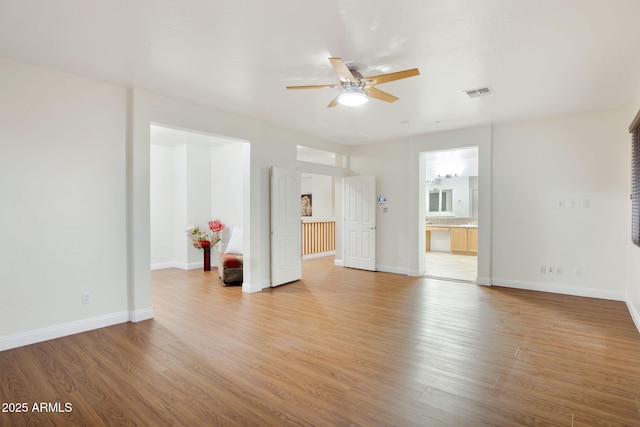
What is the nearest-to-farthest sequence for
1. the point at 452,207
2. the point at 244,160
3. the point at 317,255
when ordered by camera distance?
the point at 244,160
the point at 317,255
the point at 452,207

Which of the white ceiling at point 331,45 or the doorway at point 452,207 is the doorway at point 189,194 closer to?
the white ceiling at point 331,45

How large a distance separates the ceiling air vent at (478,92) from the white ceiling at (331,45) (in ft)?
0.36

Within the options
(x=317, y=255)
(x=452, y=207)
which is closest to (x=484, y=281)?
(x=317, y=255)

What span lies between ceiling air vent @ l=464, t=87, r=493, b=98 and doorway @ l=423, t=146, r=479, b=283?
4.95 meters

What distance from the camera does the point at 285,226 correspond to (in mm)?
5844

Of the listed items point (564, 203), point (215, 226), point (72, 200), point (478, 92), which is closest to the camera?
point (72, 200)

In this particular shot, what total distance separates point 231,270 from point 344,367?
3.53 meters

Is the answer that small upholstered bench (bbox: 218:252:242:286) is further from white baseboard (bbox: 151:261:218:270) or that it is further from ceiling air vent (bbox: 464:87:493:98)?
ceiling air vent (bbox: 464:87:493:98)

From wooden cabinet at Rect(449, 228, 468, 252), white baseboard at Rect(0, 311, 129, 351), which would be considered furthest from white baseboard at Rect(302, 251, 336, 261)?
white baseboard at Rect(0, 311, 129, 351)

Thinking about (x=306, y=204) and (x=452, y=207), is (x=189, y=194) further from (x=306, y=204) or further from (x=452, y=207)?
(x=452, y=207)

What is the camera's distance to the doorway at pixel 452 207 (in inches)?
372

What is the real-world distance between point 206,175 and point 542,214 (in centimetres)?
682

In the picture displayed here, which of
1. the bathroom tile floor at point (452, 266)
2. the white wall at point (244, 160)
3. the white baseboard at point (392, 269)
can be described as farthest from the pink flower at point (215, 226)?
the bathroom tile floor at point (452, 266)

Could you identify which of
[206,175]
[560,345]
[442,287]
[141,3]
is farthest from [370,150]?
[141,3]
